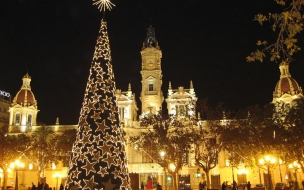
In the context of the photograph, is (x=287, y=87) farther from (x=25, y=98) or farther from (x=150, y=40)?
(x=25, y=98)

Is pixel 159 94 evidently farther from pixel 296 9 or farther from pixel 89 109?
pixel 296 9

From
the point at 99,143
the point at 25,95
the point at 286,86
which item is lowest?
the point at 99,143

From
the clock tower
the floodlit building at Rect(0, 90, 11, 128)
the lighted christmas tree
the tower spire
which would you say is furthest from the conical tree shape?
the floodlit building at Rect(0, 90, 11, 128)

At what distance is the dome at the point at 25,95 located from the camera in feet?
211

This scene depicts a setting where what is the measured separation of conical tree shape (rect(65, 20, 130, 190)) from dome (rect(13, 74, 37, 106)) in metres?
51.4

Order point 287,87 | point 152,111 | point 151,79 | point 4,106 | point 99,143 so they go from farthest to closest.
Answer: point 4,106 → point 151,79 → point 152,111 → point 287,87 → point 99,143

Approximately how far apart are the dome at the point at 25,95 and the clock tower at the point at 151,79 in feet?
70.8

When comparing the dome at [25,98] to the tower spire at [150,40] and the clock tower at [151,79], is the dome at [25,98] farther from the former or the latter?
the tower spire at [150,40]

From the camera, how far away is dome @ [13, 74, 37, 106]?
211ft

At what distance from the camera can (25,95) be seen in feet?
213

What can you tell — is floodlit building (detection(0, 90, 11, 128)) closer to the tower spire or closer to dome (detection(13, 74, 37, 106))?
dome (detection(13, 74, 37, 106))

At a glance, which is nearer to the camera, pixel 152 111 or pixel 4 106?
pixel 152 111

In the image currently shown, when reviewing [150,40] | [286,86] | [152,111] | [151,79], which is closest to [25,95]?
[151,79]

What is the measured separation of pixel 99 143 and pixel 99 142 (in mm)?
53
